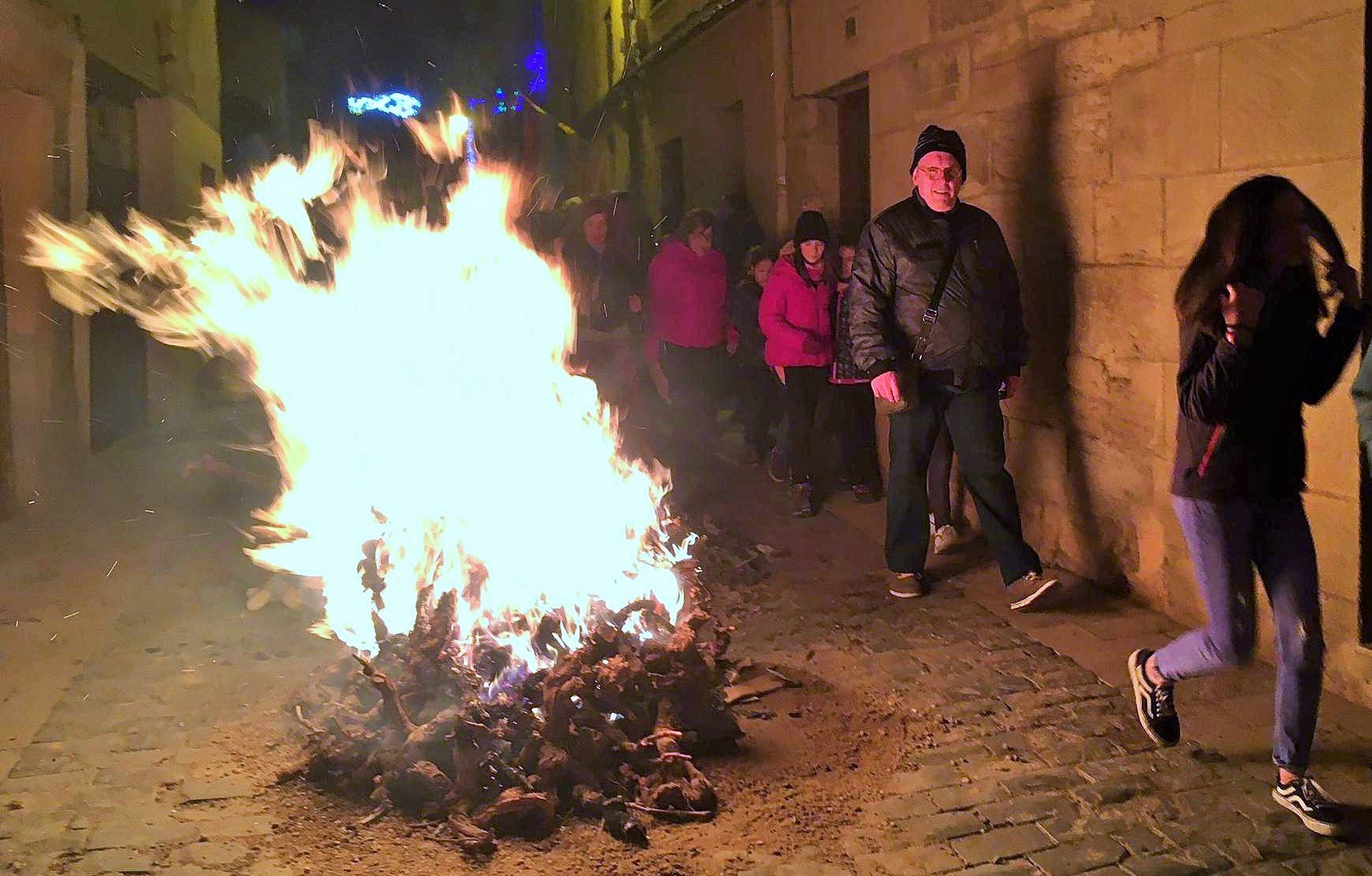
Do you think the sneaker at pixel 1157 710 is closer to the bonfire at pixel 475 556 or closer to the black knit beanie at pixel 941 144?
the bonfire at pixel 475 556

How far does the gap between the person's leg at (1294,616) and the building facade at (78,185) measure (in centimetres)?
936

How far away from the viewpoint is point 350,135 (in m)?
47.6

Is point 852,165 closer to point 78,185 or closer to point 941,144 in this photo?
point 941,144

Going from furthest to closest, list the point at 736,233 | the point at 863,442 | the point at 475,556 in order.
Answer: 1. the point at 736,233
2. the point at 863,442
3. the point at 475,556

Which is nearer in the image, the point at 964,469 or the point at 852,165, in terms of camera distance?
the point at 964,469

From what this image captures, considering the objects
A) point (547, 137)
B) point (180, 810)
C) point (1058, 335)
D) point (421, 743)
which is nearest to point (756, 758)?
point (421, 743)

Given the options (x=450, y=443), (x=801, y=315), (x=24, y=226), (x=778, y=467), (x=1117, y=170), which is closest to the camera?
(x=450, y=443)

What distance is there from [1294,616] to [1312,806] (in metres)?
0.61

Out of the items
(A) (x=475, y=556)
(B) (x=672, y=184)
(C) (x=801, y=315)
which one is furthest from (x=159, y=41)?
(A) (x=475, y=556)

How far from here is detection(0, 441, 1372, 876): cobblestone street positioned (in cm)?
397

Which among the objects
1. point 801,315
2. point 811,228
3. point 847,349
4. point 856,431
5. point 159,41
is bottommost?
point 856,431

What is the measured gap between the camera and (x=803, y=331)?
8906 mm

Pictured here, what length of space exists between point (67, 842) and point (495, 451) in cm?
260

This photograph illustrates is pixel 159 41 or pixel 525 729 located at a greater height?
pixel 159 41
